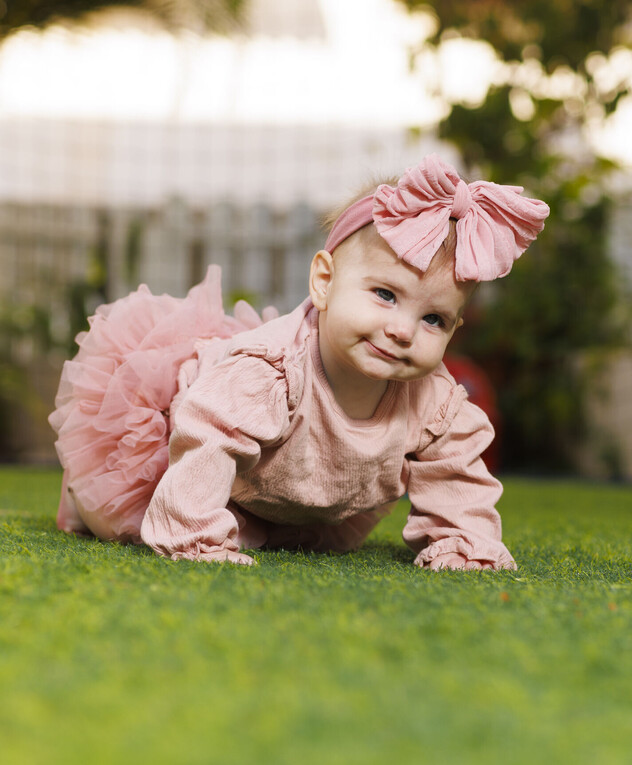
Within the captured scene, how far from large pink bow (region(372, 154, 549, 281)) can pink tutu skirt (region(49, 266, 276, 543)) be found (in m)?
0.46

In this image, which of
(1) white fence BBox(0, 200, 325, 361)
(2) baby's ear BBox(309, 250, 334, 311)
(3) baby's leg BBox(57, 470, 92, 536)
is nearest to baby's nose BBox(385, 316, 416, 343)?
(2) baby's ear BBox(309, 250, 334, 311)

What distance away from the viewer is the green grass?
1.82 ft

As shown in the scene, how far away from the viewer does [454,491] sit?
4.85 ft

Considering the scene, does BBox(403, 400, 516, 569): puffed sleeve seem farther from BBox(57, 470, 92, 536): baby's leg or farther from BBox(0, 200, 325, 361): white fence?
BBox(0, 200, 325, 361): white fence

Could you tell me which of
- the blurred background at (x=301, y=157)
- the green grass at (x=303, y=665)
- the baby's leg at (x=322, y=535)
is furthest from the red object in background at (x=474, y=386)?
the green grass at (x=303, y=665)

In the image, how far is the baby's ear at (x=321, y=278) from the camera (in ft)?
4.58

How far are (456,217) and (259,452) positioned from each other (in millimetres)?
437

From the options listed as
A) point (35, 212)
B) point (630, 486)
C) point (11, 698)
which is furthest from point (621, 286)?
point (11, 698)

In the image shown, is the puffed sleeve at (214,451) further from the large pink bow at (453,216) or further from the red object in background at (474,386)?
the red object in background at (474,386)

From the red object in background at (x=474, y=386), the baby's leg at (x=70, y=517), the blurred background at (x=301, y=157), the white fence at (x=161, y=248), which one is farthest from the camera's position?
the white fence at (x=161, y=248)

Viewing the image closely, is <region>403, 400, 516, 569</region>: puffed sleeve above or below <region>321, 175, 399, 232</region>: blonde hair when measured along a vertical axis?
below

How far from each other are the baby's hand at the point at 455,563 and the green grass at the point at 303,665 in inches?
5.0

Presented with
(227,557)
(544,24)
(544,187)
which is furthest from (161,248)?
(227,557)

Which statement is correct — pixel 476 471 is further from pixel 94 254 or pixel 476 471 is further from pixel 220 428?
pixel 94 254
